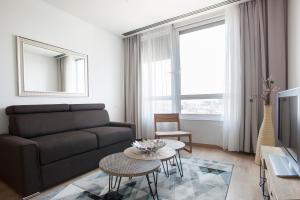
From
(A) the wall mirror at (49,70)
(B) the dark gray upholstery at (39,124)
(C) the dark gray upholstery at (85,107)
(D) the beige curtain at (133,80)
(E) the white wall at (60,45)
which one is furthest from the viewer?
(D) the beige curtain at (133,80)

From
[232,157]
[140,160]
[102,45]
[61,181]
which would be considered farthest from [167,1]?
[61,181]

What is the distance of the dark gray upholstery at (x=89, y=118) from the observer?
9.25 ft

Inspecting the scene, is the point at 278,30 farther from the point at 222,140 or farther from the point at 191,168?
the point at 191,168

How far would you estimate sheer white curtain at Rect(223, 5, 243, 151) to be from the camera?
9.43 feet

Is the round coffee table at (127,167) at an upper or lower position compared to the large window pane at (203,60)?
lower

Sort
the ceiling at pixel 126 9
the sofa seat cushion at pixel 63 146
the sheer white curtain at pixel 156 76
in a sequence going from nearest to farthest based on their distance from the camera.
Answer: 1. the sofa seat cushion at pixel 63 146
2. the ceiling at pixel 126 9
3. the sheer white curtain at pixel 156 76

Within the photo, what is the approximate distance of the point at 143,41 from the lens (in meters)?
3.97

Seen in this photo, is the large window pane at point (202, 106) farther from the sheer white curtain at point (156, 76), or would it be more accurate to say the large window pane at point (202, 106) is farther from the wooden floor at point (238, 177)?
the wooden floor at point (238, 177)

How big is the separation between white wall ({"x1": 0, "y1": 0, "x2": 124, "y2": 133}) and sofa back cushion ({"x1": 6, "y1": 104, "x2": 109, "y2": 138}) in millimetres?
224

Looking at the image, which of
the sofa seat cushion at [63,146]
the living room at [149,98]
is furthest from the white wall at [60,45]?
the sofa seat cushion at [63,146]

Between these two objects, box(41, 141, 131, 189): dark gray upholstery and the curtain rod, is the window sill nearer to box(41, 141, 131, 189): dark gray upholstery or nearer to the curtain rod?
box(41, 141, 131, 189): dark gray upholstery

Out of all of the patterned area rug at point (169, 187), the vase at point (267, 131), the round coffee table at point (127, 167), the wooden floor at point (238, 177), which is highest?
the vase at point (267, 131)

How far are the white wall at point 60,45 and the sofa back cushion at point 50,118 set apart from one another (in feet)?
0.74

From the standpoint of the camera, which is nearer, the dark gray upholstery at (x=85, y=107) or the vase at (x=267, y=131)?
the vase at (x=267, y=131)
